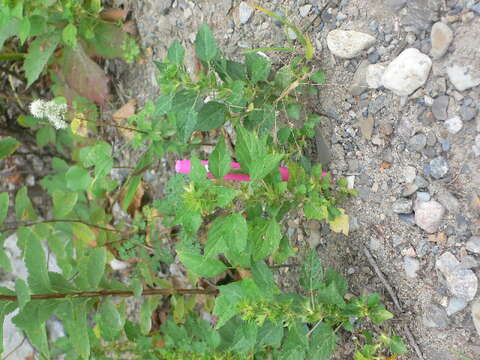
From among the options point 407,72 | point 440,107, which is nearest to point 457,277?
point 440,107

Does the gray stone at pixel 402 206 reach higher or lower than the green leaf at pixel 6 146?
lower

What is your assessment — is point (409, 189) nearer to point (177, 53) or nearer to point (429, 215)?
point (429, 215)

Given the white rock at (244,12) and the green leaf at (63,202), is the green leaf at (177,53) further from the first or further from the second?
the green leaf at (63,202)

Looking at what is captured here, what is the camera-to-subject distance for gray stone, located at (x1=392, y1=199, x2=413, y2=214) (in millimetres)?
1795

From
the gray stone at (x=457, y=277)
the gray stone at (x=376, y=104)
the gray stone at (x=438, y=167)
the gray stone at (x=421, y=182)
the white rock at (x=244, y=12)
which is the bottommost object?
the gray stone at (x=457, y=277)

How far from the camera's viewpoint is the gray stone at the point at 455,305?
1689mm

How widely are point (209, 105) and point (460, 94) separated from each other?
87cm

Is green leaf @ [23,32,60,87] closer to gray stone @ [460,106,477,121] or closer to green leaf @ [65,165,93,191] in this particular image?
green leaf @ [65,165,93,191]

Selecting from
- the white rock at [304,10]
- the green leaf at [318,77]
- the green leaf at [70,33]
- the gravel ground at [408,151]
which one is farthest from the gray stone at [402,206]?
the green leaf at [70,33]

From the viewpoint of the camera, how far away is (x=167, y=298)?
9.71 feet

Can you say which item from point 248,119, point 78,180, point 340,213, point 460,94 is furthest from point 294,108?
point 78,180

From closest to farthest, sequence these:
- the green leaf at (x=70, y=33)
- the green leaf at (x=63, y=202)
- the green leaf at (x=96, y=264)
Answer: the green leaf at (x=96, y=264) → the green leaf at (x=70, y=33) → the green leaf at (x=63, y=202)

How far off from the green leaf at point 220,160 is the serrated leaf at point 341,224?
603 millimetres

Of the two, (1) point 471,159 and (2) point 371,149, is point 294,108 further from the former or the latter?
(1) point 471,159
